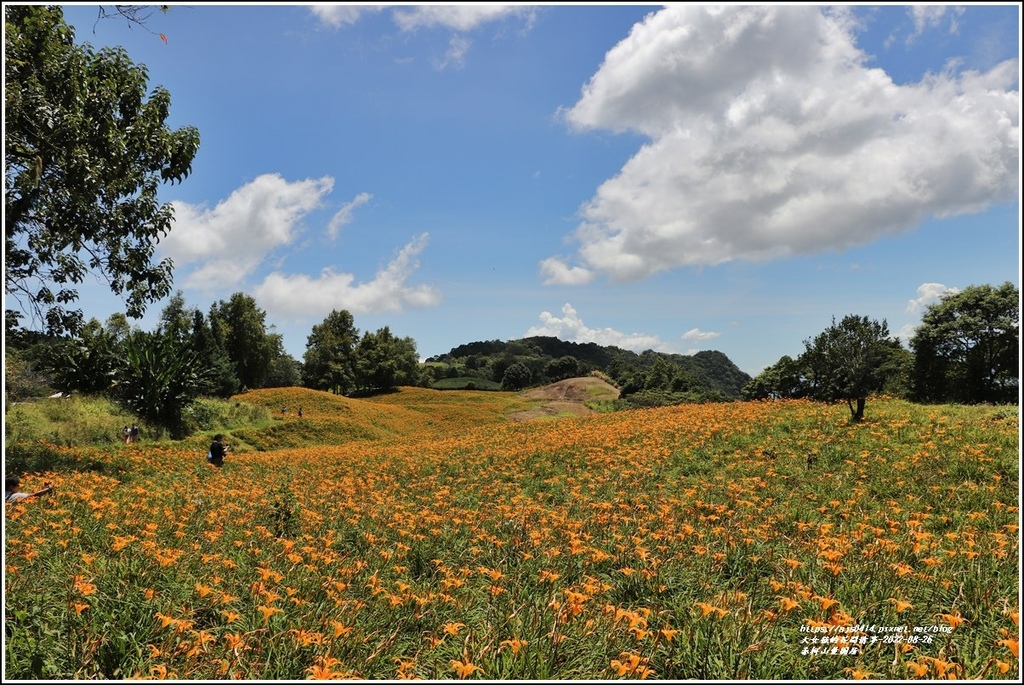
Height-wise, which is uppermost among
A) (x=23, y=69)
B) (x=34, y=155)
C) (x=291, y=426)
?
(x=23, y=69)

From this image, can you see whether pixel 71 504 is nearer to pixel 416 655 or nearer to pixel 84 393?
pixel 416 655

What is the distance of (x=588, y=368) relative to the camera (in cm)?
7644

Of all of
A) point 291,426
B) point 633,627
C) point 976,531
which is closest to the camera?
point 633,627

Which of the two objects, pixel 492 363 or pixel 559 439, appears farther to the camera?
pixel 492 363

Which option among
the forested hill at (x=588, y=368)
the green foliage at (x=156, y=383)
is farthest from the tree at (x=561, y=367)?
the green foliage at (x=156, y=383)

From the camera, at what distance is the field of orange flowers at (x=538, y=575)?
3.42m

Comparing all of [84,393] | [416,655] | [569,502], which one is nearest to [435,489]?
[569,502]

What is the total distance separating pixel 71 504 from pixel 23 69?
656 centimetres

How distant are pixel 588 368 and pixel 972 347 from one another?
55.2 meters

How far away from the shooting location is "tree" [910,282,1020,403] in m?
21.1

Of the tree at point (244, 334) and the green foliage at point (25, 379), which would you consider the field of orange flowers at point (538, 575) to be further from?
the tree at point (244, 334)

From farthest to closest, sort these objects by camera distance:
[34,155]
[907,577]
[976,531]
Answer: [34,155] < [976,531] < [907,577]

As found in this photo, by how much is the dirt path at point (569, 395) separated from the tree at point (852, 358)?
23.0m

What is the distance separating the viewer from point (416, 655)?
3.62 m
